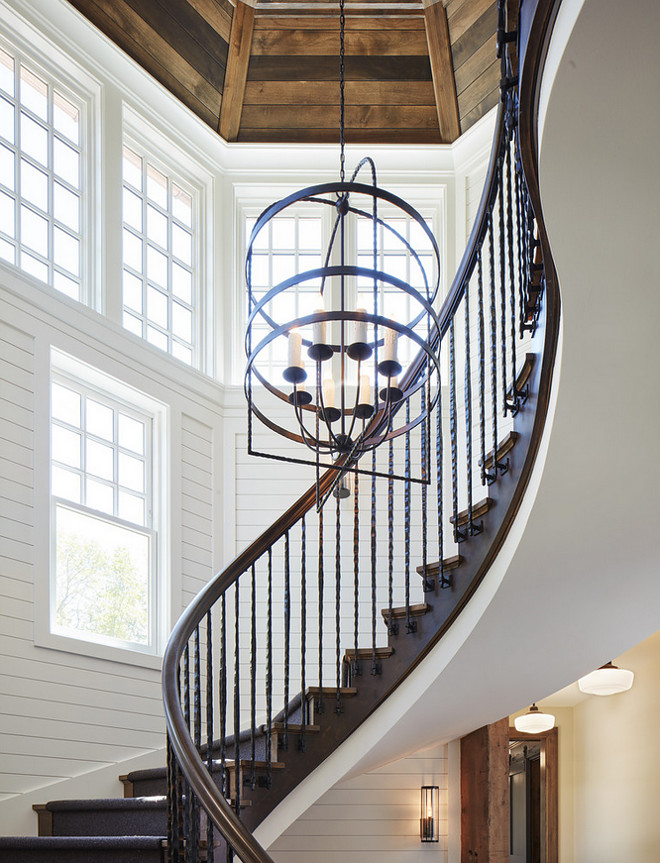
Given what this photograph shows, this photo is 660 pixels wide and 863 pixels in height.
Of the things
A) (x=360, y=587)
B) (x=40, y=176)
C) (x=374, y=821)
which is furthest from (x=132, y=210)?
(x=374, y=821)

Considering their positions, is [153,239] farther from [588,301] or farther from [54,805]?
[588,301]

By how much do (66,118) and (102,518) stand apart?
2298 millimetres

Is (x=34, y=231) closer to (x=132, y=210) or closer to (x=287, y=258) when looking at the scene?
(x=132, y=210)

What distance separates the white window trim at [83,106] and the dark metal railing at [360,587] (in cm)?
199

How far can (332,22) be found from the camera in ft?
20.6

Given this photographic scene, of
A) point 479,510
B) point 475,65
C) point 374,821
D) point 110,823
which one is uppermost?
point 475,65

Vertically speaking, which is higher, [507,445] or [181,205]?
[181,205]

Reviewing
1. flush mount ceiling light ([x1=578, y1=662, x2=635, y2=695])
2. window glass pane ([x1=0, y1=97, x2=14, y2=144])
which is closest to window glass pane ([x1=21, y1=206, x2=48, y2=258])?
window glass pane ([x1=0, y1=97, x2=14, y2=144])

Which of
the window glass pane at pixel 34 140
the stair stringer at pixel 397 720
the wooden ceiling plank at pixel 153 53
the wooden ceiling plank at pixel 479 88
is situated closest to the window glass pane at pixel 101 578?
the stair stringer at pixel 397 720

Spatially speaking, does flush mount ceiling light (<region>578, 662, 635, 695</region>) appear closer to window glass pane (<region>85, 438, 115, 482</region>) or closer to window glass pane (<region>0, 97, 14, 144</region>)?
window glass pane (<region>85, 438, 115, 482</region>)

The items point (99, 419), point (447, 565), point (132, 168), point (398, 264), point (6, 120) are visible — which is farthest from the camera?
point (398, 264)

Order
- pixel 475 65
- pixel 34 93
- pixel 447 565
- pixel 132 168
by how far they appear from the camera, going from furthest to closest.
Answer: pixel 475 65
pixel 132 168
pixel 34 93
pixel 447 565

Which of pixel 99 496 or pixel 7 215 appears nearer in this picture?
pixel 7 215

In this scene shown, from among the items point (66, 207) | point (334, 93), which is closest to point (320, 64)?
point (334, 93)
